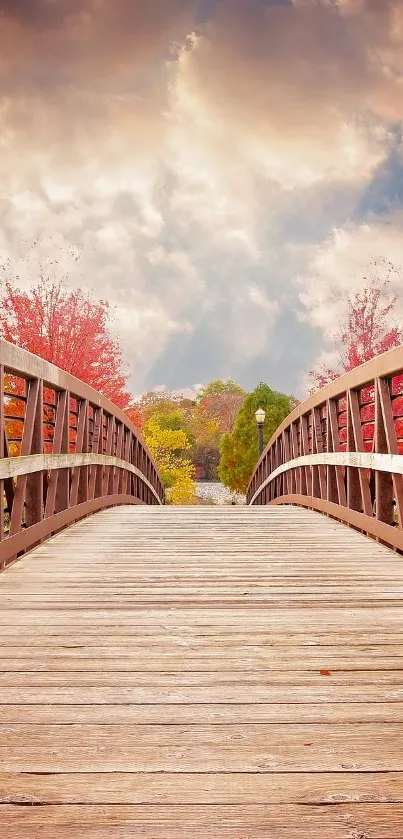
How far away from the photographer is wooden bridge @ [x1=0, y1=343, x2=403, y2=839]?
179 centimetres

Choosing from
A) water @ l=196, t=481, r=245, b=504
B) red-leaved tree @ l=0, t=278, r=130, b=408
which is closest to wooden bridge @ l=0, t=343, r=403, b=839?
red-leaved tree @ l=0, t=278, r=130, b=408

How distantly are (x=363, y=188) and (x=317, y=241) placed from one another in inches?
487

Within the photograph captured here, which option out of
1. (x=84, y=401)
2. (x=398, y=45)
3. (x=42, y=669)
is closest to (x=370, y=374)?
(x=84, y=401)

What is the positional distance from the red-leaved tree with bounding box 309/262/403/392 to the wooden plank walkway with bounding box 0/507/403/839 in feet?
60.2

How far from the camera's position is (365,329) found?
23531 millimetres

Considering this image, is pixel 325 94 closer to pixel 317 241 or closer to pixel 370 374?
pixel 317 241

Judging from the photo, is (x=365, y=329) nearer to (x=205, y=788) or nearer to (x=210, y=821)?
(x=205, y=788)

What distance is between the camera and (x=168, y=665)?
8.95 feet

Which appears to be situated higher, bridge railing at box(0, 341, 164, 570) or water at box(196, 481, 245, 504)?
water at box(196, 481, 245, 504)

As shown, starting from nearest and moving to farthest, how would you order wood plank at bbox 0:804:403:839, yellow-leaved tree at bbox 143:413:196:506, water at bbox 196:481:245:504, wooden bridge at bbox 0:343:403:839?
1. wood plank at bbox 0:804:403:839
2. wooden bridge at bbox 0:343:403:839
3. yellow-leaved tree at bbox 143:413:196:506
4. water at bbox 196:481:245:504

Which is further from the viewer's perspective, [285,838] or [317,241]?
[317,241]

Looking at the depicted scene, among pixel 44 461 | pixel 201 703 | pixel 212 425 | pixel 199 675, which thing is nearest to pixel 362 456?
pixel 44 461

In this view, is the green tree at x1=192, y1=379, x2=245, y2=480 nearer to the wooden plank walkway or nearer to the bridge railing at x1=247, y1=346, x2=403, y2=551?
the bridge railing at x1=247, y1=346, x2=403, y2=551

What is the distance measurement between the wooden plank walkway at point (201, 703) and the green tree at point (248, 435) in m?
24.8
